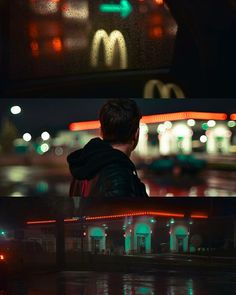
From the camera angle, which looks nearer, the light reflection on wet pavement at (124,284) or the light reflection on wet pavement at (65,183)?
the light reflection on wet pavement at (65,183)

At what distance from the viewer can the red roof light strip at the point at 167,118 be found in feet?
18.0

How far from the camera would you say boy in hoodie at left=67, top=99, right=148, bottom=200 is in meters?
5.46

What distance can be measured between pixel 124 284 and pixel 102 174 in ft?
2.34

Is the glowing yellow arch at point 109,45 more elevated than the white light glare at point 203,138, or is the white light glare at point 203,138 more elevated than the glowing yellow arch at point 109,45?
the glowing yellow arch at point 109,45

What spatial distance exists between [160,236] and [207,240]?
0.29 m

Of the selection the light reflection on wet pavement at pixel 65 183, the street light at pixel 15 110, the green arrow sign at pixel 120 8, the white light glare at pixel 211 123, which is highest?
the green arrow sign at pixel 120 8

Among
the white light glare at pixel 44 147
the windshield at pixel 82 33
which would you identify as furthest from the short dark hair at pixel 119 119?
the white light glare at pixel 44 147

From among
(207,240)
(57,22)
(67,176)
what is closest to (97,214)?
(67,176)

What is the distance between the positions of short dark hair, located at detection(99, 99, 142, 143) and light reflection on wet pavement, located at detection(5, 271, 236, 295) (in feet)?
Result: 2.80

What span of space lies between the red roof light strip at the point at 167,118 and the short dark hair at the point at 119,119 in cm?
5

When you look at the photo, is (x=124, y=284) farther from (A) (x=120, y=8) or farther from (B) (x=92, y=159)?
(A) (x=120, y=8)

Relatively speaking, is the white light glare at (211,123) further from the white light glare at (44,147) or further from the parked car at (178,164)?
the white light glare at (44,147)

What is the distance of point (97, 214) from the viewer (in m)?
5.58

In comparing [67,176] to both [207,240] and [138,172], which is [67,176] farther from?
[207,240]
